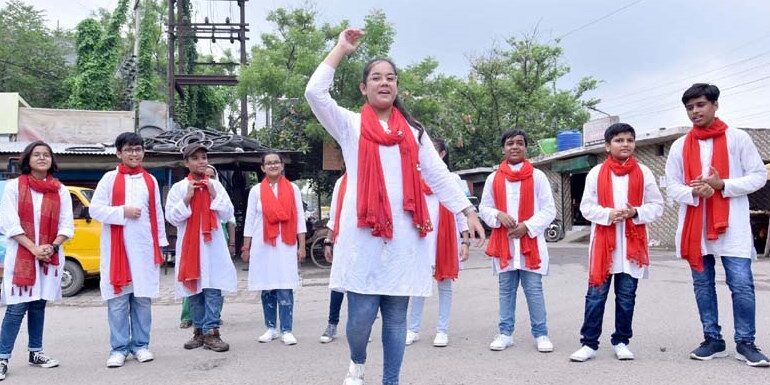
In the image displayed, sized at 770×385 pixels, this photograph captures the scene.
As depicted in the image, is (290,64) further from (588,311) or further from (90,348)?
(588,311)

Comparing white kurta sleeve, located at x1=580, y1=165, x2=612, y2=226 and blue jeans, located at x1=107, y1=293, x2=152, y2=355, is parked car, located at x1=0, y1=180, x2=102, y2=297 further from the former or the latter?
Answer: white kurta sleeve, located at x1=580, y1=165, x2=612, y2=226

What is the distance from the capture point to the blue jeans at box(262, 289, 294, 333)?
532 cm

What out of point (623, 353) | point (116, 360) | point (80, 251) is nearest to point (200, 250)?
point (116, 360)

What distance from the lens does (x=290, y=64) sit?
15.3m

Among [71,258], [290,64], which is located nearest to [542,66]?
[290,64]

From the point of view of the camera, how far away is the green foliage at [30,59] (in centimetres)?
2705

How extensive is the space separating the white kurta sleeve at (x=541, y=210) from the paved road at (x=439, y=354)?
971 millimetres

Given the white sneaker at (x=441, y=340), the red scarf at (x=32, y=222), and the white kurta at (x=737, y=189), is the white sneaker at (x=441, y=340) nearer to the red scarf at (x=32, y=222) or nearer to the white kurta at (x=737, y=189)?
the white kurta at (x=737, y=189)

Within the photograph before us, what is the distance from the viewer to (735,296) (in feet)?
13.6

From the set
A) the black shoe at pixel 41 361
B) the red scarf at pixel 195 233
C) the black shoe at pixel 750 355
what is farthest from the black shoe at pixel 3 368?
the black shoe at pixel 750 355

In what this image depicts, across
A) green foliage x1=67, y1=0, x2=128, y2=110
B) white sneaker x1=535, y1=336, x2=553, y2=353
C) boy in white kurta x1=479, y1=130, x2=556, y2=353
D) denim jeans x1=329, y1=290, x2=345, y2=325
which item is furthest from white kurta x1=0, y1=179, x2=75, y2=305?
green foliage x1=67, y1=0, x2=128, y2=110

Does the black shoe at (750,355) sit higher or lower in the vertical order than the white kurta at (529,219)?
lower

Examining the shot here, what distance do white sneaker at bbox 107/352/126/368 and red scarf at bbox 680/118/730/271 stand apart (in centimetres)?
434

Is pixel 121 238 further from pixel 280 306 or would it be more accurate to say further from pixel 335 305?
pixel 335 305
